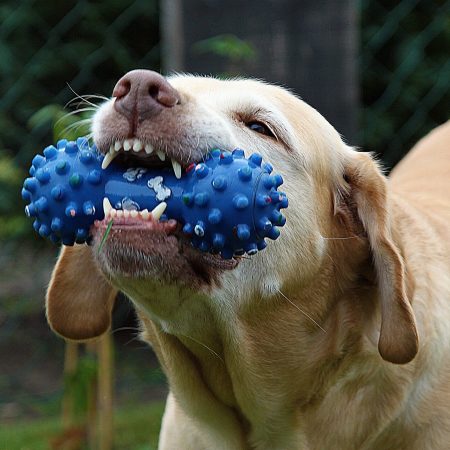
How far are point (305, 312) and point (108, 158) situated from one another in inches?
32.4

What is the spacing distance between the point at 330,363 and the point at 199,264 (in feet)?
2.20

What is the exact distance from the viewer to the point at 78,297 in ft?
10.5

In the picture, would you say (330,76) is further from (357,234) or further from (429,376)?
(429,376)

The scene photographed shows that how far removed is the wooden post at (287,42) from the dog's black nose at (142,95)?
1815mm

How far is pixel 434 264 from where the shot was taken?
123 inches

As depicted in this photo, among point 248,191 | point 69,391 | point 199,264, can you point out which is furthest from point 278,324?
point 69,391

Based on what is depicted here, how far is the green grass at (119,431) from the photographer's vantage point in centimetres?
437

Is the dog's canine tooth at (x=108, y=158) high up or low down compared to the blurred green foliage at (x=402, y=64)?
up

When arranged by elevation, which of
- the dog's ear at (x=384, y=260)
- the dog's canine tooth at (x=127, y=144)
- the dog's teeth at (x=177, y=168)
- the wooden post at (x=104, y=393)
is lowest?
the wooden post at (x=104, y=393)

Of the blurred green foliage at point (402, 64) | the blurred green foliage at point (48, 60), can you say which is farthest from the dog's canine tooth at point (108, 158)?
the blurred green foliage at point (402, 64)

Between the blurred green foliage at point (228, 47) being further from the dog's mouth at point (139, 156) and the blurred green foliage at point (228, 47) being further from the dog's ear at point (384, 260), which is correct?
the dog's mouth at point (139, 156)

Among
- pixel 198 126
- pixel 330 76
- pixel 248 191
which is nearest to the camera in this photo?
pixel 248 191

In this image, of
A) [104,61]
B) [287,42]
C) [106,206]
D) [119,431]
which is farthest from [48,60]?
[106,206]

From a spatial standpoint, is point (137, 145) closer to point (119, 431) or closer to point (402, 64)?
point (119, 431)
